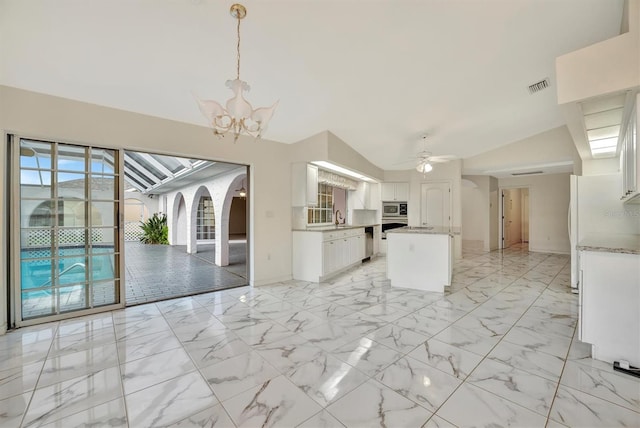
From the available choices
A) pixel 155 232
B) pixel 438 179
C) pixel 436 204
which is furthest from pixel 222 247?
pixel 155 232

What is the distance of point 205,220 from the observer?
472 inches

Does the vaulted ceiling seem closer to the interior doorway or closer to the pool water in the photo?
the pool water

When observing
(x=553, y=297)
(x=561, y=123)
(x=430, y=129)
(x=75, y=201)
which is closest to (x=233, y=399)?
(x=75, y=201)

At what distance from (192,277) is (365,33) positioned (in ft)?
15.9

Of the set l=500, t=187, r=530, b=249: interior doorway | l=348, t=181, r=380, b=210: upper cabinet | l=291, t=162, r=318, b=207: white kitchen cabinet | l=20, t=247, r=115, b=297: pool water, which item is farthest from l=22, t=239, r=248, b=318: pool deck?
l=500, t=187, r=530, b=249: interior doorway

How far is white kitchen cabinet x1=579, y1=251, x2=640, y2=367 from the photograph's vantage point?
1.99m

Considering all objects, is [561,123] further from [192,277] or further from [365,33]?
[192,277]

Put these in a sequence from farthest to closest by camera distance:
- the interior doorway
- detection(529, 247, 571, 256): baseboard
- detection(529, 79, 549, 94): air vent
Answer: the interior doorway → detection(529, 247, 571, 256): baseboard → detection(529, 79, 549, 94): air vent

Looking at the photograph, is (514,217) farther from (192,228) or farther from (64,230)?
(64,230)

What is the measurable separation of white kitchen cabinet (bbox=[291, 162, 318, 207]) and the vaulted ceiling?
1.02 metres

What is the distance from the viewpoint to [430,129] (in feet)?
16.0

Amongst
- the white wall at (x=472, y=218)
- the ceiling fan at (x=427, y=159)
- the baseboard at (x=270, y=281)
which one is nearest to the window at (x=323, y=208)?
the baseboard at (x=270, y=281)

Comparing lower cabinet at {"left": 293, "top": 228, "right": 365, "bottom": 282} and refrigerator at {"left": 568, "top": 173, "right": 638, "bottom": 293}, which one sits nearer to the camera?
refrigerator at {"left": 568, "top": 173, "right": 638, "bottom": 293}

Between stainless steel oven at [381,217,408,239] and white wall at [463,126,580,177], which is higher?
white wall at [463,126,580,177]
